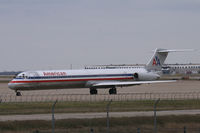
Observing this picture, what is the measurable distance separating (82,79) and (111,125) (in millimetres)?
27190

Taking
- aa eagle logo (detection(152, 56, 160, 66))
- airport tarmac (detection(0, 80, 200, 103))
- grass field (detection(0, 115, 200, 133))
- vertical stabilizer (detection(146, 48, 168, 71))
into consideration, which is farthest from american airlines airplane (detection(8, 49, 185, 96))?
grass field (detection(0, 115, 200, 133))

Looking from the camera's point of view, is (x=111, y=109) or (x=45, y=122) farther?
(x=111, y=109)

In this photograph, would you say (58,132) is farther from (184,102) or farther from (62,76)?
(62,76)

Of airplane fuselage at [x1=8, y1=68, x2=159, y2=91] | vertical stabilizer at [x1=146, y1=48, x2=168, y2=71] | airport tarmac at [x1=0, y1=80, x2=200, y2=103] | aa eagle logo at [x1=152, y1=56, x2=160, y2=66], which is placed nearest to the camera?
airport tarmac at [x1=0, y1=80, x2=200, y2=103]

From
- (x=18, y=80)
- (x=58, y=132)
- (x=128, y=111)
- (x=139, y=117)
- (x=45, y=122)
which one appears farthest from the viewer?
(x=18, y=80)

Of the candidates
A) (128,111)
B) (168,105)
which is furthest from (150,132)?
(168,105)

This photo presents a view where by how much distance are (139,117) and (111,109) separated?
566cm

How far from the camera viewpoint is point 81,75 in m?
56.2

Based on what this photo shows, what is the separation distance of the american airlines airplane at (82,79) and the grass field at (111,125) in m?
24.8

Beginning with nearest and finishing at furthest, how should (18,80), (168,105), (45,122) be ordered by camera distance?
1. (45,122)
2. (168,105)
3. (18,80)

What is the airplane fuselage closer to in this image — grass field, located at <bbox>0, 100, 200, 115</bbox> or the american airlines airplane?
the american airlines airplane

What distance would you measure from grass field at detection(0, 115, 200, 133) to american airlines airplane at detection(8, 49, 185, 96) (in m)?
24.8

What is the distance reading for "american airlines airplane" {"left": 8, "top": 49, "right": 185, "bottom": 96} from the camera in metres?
53.6

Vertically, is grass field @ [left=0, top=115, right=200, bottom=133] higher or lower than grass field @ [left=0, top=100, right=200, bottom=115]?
lower
